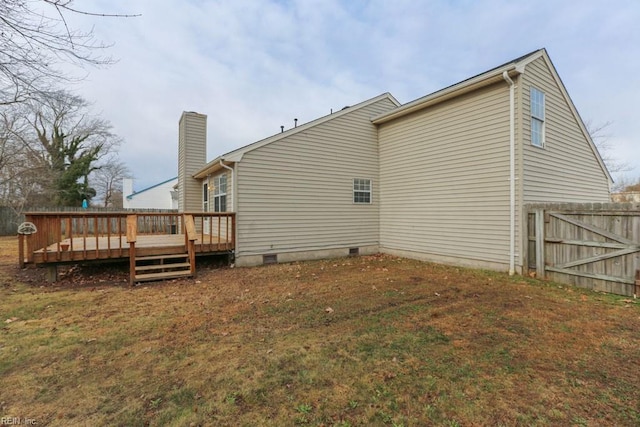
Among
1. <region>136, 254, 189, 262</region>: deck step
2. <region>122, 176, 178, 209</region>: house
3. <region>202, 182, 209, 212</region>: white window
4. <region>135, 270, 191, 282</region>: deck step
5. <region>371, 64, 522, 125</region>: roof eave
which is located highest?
<region>371, 64, 522, 125</region>: roof eave

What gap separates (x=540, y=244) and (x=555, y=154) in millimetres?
2975

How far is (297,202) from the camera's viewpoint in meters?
8.98

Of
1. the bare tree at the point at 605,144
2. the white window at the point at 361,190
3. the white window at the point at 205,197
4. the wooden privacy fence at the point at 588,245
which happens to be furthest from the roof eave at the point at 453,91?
the bare tree at the point at 605,144

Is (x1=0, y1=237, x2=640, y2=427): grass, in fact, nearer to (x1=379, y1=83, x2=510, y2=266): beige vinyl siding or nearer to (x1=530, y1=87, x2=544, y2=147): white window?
(x1=379, y1=83, x2=510, y2=266): beige vinyl siding

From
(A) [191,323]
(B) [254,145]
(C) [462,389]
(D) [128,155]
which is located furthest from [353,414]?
(D) [128,155]

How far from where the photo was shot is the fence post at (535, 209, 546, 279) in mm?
6305

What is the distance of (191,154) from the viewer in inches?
470

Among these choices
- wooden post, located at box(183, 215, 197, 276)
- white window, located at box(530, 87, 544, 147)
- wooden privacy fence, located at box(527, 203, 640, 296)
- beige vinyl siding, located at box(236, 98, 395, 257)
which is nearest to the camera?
wooden privacy fence, located at box(527, 203, 640, 296)

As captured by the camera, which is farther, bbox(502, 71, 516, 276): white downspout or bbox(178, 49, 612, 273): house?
bbox(178, 49, 612, 273): house

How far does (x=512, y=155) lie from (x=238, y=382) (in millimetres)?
7206

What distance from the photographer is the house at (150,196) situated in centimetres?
2770

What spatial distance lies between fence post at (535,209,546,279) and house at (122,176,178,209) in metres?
27.9

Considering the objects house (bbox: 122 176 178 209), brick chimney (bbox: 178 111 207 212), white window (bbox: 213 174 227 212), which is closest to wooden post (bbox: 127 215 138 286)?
white window (bbox: 213 174 227 212)

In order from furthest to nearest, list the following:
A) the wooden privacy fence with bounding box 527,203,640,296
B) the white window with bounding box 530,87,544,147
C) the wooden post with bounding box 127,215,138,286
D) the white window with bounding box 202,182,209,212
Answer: the white window with bounding box 202,182,209,212, the white window with bounding box 530,87,544,147, the wooden post with bounding box 127,215,138,286, the wooden privacy fence with bounding box 527,203,640,296
